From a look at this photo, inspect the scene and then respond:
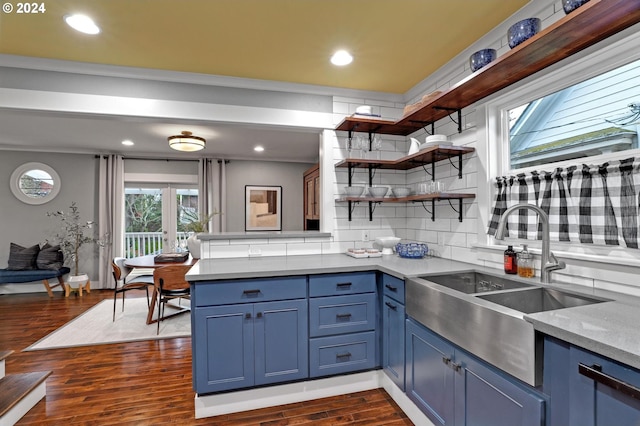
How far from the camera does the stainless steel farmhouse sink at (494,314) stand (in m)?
1.15

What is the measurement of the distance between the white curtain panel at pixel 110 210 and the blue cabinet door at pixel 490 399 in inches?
238

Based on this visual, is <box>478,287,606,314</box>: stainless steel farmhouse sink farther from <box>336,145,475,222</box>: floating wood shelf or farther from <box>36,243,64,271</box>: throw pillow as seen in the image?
<box>36,243,64,271</box>: throw pillow

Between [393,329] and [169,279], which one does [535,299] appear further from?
[169,279]

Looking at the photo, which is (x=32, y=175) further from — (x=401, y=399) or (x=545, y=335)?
(x=545, y=335)

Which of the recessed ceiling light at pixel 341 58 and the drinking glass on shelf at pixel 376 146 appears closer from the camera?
the recessed ceiling light at pixel 341 58

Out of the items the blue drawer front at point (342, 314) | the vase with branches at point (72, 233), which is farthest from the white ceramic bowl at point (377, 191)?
the vase with branches at point (72, 233)

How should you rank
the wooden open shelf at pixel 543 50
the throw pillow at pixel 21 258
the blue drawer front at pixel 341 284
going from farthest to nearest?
the throw pillow at pixel 21 258 → the blue drawer front at pixel 341 284 → the wooden open shelf at pixel 543 50

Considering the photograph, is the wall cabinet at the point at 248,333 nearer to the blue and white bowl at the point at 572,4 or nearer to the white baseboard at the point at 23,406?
the white baseboard at the point at 23,406

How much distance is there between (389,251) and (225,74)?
6.89 feet

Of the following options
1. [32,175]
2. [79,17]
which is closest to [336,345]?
[79,17]

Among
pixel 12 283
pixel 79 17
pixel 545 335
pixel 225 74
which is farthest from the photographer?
pixel 12 283

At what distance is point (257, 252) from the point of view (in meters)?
2.76

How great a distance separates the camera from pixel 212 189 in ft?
20.4

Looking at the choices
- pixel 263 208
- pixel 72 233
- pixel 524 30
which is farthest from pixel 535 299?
pixel 72 233
